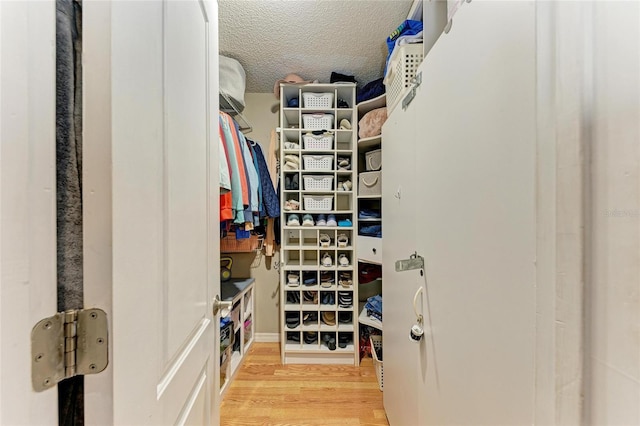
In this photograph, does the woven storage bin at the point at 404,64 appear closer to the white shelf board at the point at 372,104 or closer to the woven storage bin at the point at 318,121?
the white shelf board at the point at 372,104

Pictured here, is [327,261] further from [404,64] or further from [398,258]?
[404,64]

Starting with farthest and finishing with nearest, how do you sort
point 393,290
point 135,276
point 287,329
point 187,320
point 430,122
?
point 287,329 → point 393,290 → point 430,122 → point 187,320 → point 135,276

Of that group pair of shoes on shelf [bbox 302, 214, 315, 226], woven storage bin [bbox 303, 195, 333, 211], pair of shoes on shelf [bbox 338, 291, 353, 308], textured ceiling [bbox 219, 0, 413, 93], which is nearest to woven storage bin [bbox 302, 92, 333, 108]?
textured ceiling [bbox 219, 0, 413, 93]

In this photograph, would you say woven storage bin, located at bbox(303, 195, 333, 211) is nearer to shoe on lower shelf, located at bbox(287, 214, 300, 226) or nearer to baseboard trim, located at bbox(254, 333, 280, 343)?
shoe on lower shelf, located at bbox(287, 214, 300, 226)

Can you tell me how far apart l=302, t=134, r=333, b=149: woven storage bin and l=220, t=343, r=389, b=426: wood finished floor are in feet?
5.73

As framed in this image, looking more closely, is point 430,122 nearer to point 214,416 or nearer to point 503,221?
point 503,221

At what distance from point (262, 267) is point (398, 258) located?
1.48m

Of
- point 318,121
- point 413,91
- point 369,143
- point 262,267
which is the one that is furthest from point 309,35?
point 262,267

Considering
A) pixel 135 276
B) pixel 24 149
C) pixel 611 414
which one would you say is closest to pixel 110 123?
pixel 24 149

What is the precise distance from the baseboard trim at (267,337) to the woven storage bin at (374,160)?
1750mm

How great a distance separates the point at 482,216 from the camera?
48 cm

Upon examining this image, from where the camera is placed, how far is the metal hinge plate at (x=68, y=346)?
0.93ft

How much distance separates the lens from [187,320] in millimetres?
587

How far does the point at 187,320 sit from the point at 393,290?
2.96ft
